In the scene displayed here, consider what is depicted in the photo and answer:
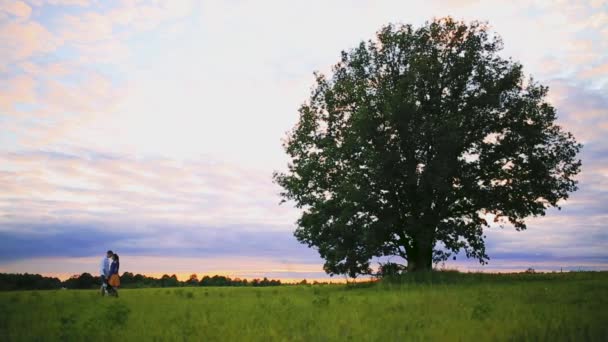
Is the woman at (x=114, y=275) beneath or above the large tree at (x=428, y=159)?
beneath

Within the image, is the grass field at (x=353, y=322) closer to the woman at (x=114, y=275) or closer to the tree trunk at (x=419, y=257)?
the woman at (x=114, y=275)

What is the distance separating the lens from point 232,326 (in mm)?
10414

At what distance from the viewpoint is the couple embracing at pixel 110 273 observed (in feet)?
78.5

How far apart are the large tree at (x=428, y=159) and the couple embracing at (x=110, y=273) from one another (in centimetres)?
1220

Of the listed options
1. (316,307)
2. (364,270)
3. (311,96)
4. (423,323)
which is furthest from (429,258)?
(423,323)

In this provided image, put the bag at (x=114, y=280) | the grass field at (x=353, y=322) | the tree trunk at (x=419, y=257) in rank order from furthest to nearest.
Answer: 1. the tree trunk at (x=419, y=257)
2. the bag at (x=114, y=280)
3. the grass field at (x=353, y=322)

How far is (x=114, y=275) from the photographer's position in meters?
24.0

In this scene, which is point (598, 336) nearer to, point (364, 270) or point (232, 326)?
point (232, 326)

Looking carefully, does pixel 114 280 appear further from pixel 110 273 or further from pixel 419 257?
pixel 419 257

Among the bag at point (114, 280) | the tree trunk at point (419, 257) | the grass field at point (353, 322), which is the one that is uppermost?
the tree trunk at point (419, 257)

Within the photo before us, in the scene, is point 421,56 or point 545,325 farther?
point 421,56

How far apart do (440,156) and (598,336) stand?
762 inches

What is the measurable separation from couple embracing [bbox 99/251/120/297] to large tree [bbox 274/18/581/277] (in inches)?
480

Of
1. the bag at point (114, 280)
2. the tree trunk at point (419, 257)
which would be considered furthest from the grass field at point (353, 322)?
the tree trunk at point (419, 257)
